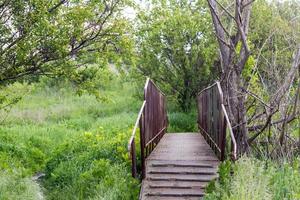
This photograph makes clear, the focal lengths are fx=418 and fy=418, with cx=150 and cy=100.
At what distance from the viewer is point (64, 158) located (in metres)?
10.4

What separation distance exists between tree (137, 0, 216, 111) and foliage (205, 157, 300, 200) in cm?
1179

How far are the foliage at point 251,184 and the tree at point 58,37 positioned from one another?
14.2 feet

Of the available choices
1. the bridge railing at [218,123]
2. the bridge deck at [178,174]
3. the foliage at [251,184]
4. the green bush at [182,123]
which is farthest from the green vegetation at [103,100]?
the green bush at [182,123]

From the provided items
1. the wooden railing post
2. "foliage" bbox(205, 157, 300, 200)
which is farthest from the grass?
"foliage" bbox(205, 157, 300, 200)

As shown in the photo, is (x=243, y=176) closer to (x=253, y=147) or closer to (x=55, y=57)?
(x=253, y=147)

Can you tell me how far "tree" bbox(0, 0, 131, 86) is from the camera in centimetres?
803

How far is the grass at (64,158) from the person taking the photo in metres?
7.75

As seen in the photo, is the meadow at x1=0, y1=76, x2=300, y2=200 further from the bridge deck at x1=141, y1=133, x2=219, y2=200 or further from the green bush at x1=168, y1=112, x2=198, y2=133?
the bridge deck at x1=141, y1=133, x2=219, y2=200

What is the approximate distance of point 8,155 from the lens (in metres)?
11.2

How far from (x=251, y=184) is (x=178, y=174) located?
2.21 meters

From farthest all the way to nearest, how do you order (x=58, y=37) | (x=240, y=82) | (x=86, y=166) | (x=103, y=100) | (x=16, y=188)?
(x=103, y=100) < (x=86, y=166) < (x=240, y=82) < (x=58, y=37) < (x=16, y=188)

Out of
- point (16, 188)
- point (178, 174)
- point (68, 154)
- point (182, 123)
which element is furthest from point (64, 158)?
point (182, 123)

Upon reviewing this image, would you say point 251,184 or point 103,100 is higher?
point 103,100

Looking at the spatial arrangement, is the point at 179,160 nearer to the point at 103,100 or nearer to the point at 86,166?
the point at 86,166
